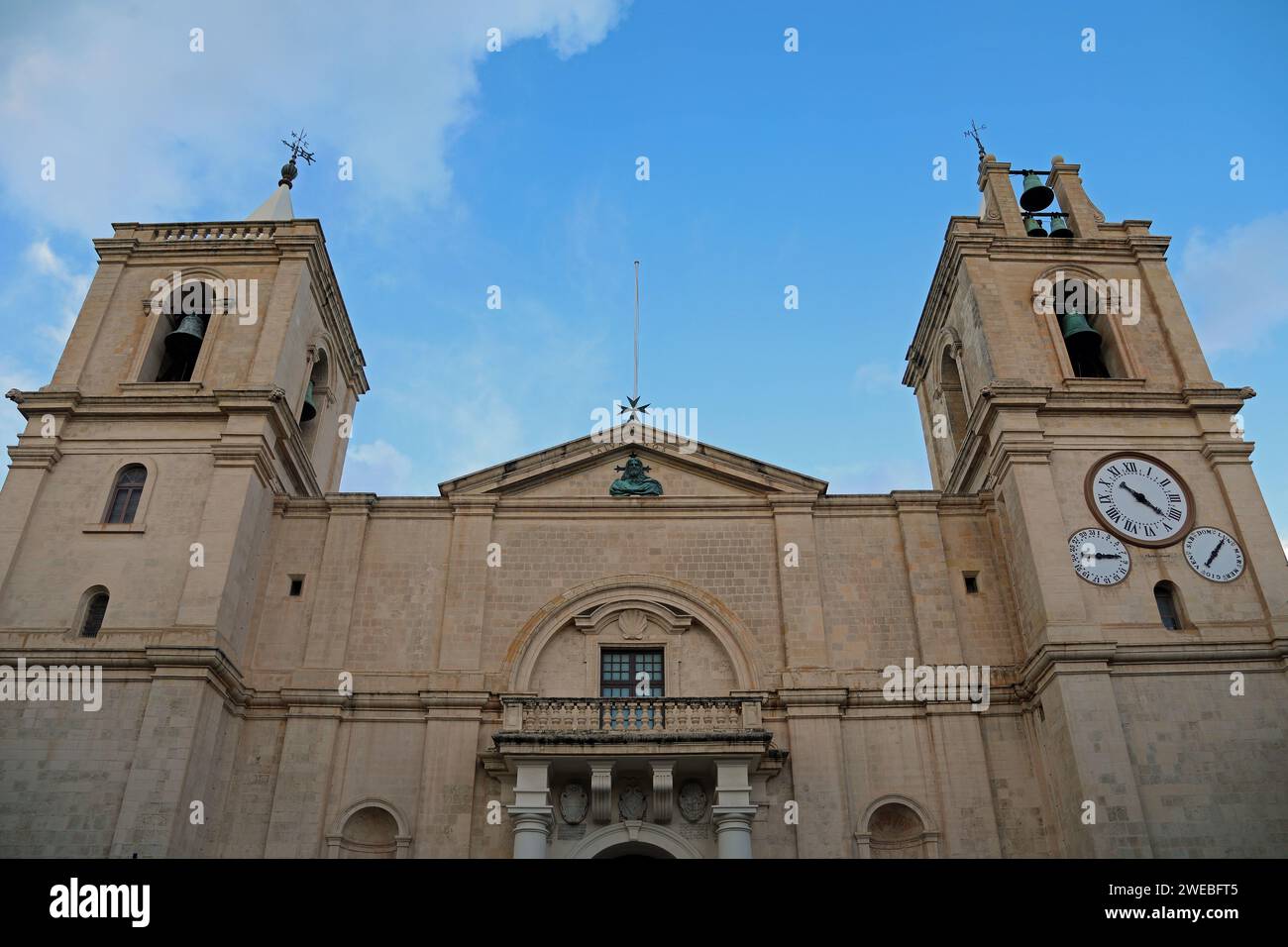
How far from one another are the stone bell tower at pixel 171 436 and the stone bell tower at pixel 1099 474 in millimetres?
16246

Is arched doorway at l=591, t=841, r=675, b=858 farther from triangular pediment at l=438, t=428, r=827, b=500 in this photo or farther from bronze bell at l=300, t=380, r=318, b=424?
bronze bell at l=300, t=380, r=318, b=424

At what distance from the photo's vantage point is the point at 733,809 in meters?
18.1

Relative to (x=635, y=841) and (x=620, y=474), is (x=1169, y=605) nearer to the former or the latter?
(x=635, y=841)

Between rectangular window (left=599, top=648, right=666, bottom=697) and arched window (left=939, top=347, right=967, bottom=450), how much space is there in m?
11.2

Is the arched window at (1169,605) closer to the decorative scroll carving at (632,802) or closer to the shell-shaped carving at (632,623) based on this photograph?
the shell-shaped carving at (632,623)

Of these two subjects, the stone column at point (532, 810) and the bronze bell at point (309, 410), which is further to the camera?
the bronze bell at point (309, 410)

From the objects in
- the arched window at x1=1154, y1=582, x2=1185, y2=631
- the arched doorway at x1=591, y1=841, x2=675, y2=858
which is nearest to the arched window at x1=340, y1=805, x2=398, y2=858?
the arched doorway at x1=591, y1=841, x2=675, y2=858

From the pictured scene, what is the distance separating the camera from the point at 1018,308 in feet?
79.4

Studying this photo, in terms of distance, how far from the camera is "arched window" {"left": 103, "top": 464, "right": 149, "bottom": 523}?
823 inches

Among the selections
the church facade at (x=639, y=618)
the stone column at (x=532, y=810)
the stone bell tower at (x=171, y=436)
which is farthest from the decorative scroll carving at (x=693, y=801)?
the stone bell tower at (x=171, y=436)

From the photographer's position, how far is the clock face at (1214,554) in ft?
65.6

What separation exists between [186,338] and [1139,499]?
22.2m

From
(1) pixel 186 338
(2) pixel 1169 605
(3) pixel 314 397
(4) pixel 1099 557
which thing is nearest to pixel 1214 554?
(2) pixel 1169 605

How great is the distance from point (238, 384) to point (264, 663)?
21.7 feet
